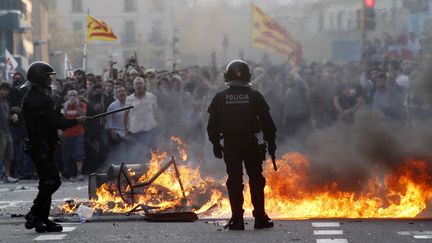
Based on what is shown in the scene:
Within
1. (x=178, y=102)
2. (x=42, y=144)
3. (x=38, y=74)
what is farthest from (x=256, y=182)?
(x=178, y=102)

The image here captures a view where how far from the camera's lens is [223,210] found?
13.3m

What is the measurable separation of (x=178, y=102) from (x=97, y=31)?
8.33m

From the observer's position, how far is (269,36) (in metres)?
24.4

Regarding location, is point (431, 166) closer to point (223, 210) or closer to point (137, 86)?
point (223, 210)

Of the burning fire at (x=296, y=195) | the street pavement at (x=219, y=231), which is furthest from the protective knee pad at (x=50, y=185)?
the burning fire at (x=296, y=195)

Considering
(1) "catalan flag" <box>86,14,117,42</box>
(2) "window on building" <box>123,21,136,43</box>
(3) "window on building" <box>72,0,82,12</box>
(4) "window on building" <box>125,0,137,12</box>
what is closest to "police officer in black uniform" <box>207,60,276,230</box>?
(1) "catalan flag" <box>86,14,117,42</box>

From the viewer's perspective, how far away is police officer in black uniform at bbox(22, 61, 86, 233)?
11625mm

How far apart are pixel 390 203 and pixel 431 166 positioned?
23.3 inches

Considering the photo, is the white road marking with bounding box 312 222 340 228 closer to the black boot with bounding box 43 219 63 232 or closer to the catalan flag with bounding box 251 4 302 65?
the black boot with bounding box 43 219 63 232

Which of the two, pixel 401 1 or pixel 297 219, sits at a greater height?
pixel 401 1

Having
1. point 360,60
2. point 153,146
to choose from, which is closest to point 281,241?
point 153,146

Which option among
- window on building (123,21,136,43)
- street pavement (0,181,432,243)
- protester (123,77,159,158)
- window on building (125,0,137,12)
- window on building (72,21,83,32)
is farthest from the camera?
window on building (125,0,137,12)

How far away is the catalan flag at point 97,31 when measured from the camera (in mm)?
27805

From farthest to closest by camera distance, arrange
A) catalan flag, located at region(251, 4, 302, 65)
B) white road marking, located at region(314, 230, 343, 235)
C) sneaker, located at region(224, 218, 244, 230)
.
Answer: catalan flag, located at region(251, 4, 302, 65) → sneaker, located at region(224, 218, 244, 230) → white road marking, located at region(314, 230, 343, 235)
